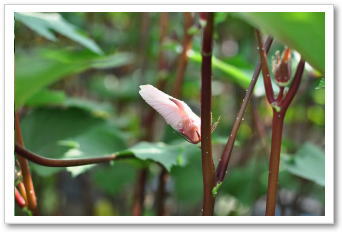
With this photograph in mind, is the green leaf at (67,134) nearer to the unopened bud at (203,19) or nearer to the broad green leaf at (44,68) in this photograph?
the broad green leaf at (44,68)

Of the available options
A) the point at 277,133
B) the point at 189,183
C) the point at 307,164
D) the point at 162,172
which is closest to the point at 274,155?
the point at 277,133

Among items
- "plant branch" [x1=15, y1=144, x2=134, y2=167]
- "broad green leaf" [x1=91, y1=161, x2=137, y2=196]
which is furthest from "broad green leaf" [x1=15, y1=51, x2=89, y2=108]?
"broad green leaf" [x1=91, y1=161, x2=137, y2=196]

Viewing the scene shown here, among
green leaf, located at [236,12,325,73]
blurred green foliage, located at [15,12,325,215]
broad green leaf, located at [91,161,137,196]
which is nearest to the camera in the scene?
green leaf, located at [236,12,325,73]

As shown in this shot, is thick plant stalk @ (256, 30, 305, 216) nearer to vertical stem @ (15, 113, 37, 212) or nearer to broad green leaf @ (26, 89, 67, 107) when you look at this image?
vertical stem @ (15, 113, 37, 212)

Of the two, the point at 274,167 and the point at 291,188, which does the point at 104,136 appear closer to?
the point at 274,167

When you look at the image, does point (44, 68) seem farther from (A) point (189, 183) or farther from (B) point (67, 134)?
(A) point (189, 183)

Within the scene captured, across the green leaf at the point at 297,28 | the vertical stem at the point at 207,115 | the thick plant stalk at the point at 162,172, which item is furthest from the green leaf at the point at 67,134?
the green leaf at the point at 297,28

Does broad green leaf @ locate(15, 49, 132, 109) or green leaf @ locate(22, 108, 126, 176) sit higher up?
broad green leaf @ locate(15, 49, 132, 109)
